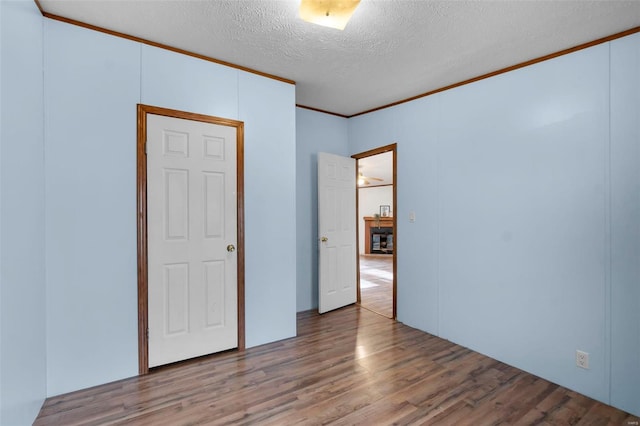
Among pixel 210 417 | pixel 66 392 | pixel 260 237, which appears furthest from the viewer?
pixel 260 237

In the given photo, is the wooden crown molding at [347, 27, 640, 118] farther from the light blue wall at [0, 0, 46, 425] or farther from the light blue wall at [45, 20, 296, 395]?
the light blue wall at [0, 0, 46, 425]

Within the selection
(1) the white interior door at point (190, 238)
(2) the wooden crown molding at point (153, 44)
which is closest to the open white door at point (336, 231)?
(2) the wooden crown molding at point (153, 44)

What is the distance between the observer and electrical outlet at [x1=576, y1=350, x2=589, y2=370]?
2363mm

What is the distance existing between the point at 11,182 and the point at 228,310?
181 centimetres

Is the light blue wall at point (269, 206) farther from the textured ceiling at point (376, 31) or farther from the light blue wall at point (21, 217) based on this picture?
the light blue wall at point (21, 217)

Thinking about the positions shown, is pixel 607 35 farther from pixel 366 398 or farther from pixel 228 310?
pixel 228 310

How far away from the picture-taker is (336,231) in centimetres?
425

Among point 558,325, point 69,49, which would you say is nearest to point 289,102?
point 69,49

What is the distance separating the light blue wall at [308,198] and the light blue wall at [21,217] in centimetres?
259

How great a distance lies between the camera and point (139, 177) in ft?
8.20

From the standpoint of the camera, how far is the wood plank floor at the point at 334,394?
2037 millimetres

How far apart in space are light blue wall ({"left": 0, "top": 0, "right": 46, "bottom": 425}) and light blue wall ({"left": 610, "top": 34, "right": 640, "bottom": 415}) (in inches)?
145

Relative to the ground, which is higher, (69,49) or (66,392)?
(69,49)

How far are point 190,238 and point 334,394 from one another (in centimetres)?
170
